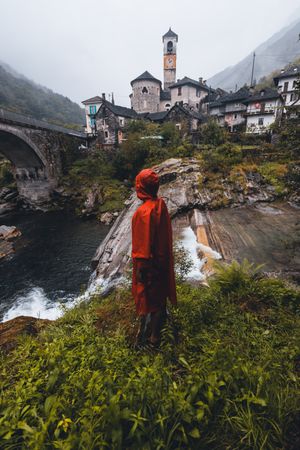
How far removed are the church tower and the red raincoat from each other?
201 ft

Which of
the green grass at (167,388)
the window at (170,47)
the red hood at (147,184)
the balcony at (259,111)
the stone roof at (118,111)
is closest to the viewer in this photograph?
the green grass at (167,388)

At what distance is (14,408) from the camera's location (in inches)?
85.2

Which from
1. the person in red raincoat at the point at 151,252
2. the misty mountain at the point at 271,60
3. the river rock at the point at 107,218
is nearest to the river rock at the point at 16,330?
the person in red raincoat at the point at 151,252

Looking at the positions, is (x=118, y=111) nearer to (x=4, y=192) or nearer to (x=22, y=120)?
(x=22, y=120)

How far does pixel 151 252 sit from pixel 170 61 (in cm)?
6418

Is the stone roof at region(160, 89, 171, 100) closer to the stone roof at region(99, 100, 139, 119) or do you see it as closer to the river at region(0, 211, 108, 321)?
the stone roof at region(99, 100, 139, 119)

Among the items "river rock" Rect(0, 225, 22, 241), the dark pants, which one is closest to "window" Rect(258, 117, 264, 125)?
"river rock" Rect(0, 225, 22, 241)

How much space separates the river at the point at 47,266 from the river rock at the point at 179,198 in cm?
194

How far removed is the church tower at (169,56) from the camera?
51469 millimetres

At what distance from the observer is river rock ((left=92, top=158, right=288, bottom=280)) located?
10.6m

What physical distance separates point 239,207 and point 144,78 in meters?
44.1

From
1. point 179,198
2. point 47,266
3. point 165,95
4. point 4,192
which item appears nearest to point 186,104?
point 165,95

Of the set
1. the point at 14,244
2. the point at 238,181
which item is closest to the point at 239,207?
the point at 238,181

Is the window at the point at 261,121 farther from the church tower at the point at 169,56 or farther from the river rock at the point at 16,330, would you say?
the river rock at the point at 16,330
